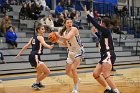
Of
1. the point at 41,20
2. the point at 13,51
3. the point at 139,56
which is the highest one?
the point at 41,20

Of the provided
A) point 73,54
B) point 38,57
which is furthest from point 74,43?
point 38,57

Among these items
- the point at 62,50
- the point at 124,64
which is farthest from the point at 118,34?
the point at 62,50

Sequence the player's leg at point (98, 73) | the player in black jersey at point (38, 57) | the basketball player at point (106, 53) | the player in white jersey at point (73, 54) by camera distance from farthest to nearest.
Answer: the player in black jersey at point (38, 57) < the player in white jersey at point (73, 54) < the player's leg at point (98, 73) < the basketball player at point (106, 53)

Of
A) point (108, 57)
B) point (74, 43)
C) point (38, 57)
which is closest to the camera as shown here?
point (108, 57)

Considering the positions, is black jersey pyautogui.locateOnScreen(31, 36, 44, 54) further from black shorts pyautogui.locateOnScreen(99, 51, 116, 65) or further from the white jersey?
black shorts pyautogui.locateOnScreen(99, 51, 116, 65)

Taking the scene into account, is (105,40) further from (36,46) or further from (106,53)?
(36,46)

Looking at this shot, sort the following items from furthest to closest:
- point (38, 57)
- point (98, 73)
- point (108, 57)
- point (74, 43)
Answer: point (38, 57) → point (74, 43) → point (98, 73) → point (108, 57)

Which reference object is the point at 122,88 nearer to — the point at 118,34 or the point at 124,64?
the point at 124,64

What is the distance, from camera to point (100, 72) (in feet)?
25.2

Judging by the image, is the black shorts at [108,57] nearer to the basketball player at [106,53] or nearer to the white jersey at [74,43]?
the basketball player at [106,53]

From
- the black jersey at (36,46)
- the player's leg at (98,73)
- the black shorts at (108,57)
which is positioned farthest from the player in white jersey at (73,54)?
the black shorts at (108,57)

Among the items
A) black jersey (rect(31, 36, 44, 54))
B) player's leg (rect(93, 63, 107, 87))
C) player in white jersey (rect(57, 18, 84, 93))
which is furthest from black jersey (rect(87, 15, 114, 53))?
black jersey (rect(31, 36, 44, 54))

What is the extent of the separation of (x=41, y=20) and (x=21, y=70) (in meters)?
4.00

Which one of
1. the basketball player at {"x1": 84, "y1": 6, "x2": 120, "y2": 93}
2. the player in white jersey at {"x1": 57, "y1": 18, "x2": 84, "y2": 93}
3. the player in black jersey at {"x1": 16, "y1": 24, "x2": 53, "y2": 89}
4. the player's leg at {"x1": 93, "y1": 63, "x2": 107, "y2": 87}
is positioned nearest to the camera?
the basketball player at {"x1": 84, "y1": 6, "x2": 120, "y2": 93}
